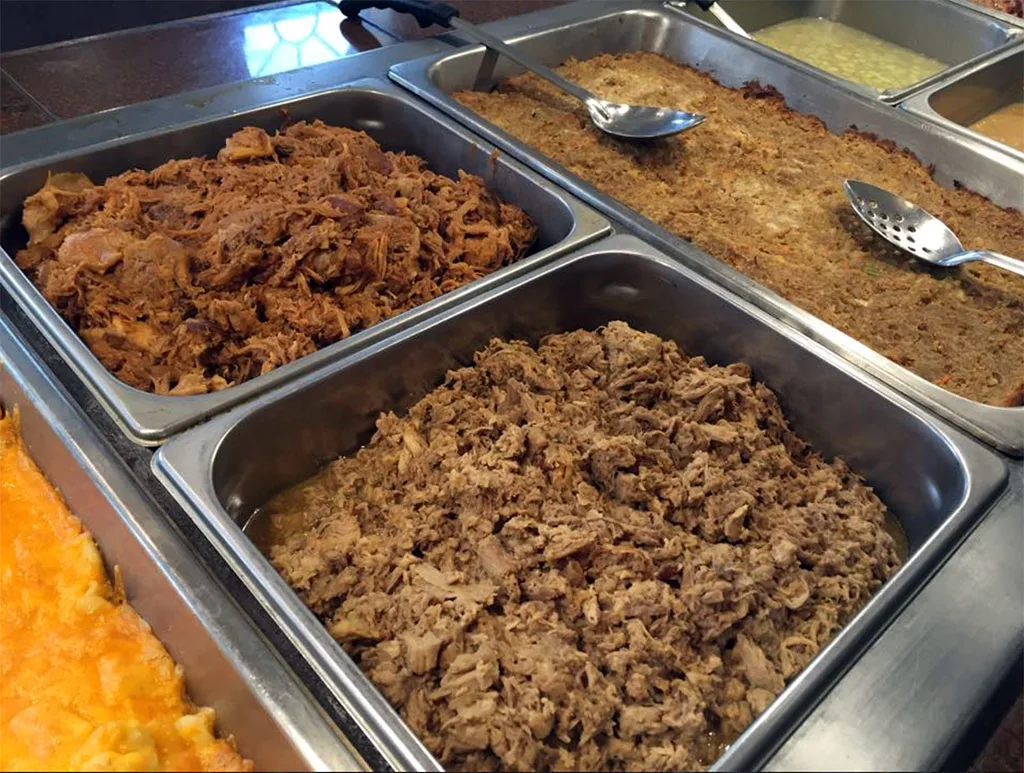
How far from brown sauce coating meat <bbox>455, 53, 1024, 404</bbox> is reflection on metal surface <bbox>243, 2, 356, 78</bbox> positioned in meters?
0.49

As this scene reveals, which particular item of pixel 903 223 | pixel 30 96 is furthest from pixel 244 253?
pixel 903 223

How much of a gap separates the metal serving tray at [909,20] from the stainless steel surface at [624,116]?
827mm

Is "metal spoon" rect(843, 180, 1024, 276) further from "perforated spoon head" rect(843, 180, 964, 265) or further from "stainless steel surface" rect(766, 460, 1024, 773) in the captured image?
"stainless steel surface" rect(766, 460, 1024, 773)

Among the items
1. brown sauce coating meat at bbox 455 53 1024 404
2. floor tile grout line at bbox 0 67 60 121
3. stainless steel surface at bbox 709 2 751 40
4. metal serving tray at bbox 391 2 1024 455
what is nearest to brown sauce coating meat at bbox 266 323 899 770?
metal serving tray at bbox 391 2 1024 455

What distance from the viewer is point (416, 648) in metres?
1.13

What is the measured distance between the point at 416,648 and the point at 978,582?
0.84 m

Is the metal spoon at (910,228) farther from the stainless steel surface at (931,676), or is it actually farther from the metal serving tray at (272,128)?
the stainless steel surface at (931,676)

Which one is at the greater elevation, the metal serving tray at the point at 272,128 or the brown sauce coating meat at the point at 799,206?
the brown sauce coating meat at the point at 799,206

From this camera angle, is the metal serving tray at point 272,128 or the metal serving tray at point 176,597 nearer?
the metal serving tray at point 176,597

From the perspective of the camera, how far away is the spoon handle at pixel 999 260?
1.82 metres

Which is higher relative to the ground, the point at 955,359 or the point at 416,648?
the point at 955,359

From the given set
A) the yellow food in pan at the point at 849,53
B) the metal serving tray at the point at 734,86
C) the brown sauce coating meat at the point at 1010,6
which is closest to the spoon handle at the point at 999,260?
the metal serving tray at the point at 734,86

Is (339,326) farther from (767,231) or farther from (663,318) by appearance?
(767,231)

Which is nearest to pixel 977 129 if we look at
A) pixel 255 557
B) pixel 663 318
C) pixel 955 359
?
pixel 955 359
